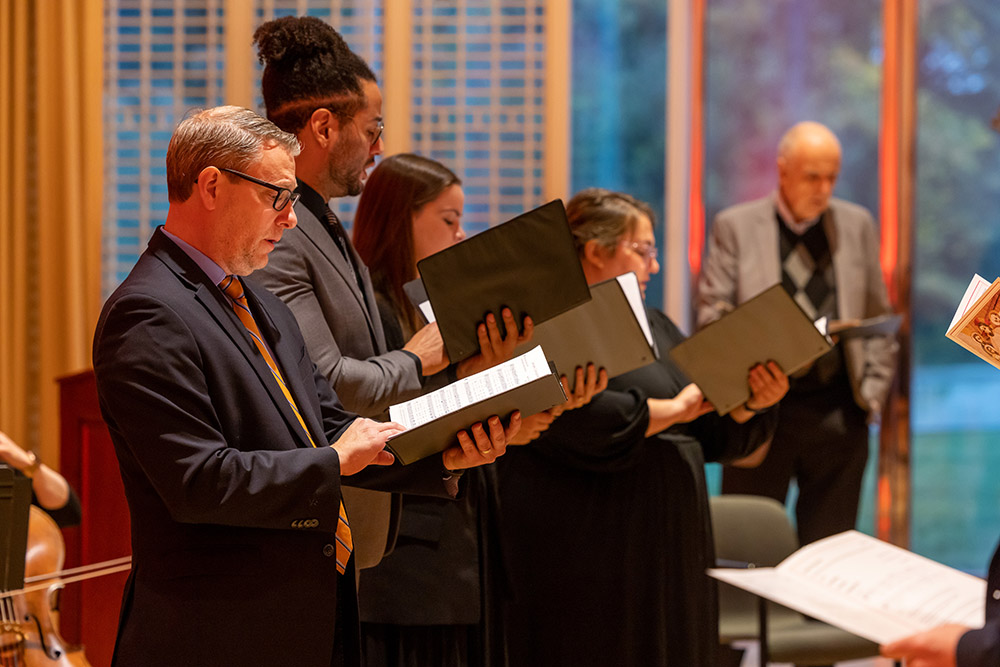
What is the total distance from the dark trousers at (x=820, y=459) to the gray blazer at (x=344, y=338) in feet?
8.85

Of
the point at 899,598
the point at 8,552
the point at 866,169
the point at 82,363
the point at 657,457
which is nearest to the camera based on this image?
the point at 899,598

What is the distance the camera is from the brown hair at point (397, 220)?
2.69 m

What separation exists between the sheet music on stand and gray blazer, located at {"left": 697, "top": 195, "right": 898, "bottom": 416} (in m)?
3.05

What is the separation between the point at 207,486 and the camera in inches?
63.0

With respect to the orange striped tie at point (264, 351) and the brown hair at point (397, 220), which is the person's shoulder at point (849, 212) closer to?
the brown hair at point (397, 220)

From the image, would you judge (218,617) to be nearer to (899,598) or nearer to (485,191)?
(899,598)

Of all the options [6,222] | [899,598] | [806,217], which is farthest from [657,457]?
[6,222]

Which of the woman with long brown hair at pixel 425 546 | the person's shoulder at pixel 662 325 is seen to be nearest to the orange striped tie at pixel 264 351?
the woman with long brown hair at pixel 425 546

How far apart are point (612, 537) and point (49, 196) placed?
3.20 meters

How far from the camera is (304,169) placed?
2.37 meters

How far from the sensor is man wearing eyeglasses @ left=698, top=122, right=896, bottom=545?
15.1ft

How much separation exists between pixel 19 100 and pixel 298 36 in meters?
2.99

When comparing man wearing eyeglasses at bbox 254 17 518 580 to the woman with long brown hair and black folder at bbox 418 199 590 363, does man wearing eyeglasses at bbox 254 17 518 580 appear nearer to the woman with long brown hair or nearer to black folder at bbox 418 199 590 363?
black folder at bbox 418 199 590 363

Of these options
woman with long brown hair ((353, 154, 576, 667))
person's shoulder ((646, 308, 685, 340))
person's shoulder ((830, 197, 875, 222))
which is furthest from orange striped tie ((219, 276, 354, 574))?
A: person's shoulder ((830, 197, 875, 222))
